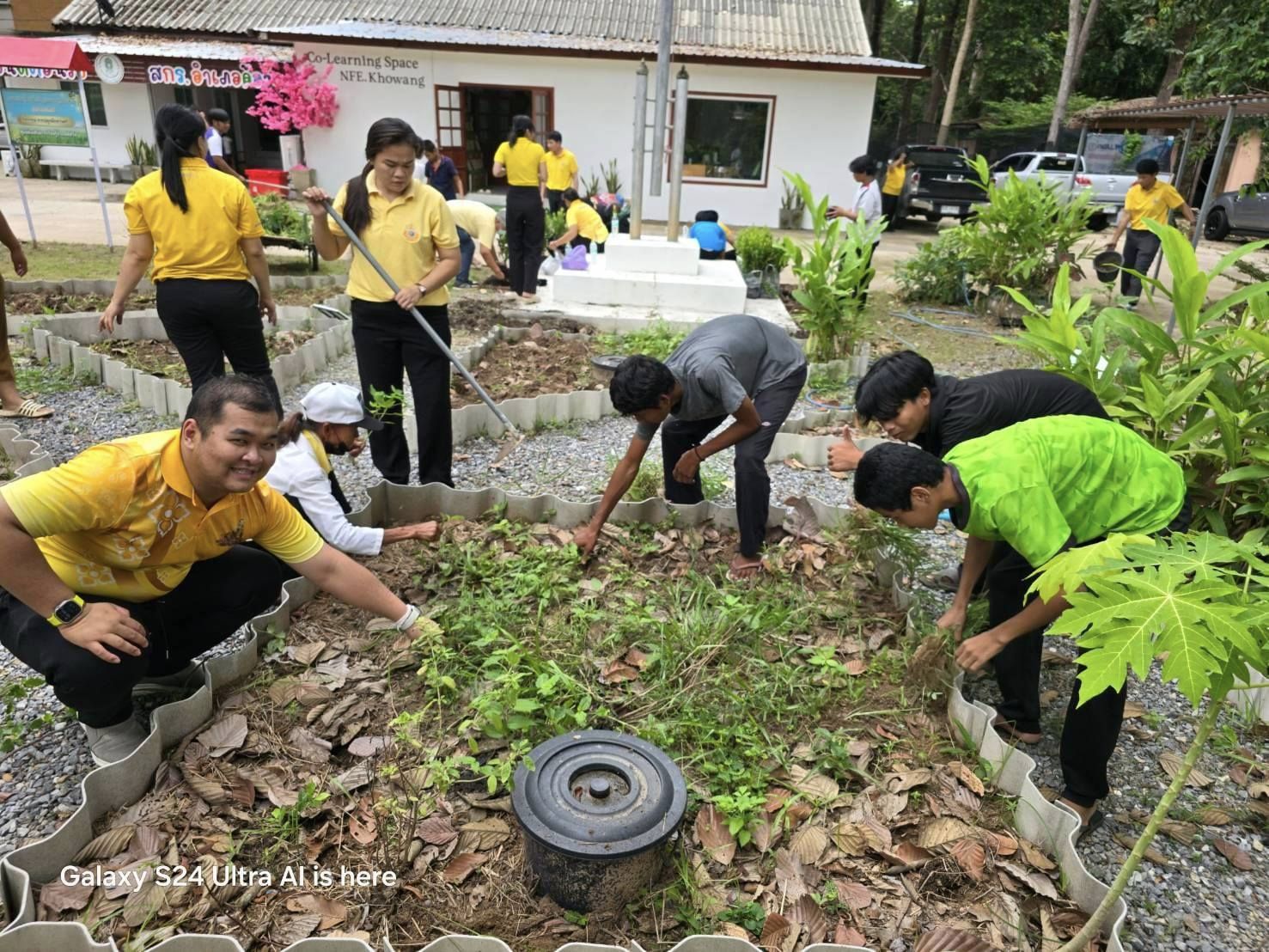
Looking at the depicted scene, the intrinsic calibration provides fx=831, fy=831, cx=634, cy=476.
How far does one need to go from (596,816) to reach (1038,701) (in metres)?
1.64

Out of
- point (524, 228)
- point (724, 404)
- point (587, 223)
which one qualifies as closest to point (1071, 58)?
point (587, 223)

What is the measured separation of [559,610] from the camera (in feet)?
10.5

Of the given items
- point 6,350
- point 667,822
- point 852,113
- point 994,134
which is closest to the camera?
point 667,822

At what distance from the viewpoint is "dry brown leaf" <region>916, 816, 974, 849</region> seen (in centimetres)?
234

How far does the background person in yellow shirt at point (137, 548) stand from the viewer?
2041 mm

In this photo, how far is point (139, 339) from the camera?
639 centimetres

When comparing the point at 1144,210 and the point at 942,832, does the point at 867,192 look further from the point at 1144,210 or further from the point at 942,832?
the point at 942,832

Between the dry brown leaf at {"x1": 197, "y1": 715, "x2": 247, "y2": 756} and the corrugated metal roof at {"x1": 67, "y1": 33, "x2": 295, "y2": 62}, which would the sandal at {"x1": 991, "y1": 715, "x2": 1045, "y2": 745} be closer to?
the dry brown leaf at {"x1": 197, "y1": 715, "x2": 247, "y2": 756}

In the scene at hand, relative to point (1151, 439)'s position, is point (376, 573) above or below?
below

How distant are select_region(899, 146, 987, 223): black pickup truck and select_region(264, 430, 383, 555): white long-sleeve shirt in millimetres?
15306

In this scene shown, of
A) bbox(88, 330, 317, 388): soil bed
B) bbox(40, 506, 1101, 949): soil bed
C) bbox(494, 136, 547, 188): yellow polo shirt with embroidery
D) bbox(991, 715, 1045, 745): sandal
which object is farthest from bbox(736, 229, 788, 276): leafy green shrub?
bbox(991, 715, 1045, 745): sandal

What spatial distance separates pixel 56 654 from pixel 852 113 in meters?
15.1

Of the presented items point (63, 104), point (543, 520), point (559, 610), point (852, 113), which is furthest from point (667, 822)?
point (852, 113)

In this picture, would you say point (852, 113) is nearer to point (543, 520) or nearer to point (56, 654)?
point (543, 520)
